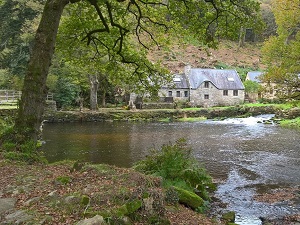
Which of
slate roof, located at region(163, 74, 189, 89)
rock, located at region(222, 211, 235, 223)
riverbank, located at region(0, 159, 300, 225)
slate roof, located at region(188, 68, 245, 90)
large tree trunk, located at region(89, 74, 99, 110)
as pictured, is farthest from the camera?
slate roof, located at region(188, 68, 245, 90)

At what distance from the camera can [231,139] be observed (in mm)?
25422

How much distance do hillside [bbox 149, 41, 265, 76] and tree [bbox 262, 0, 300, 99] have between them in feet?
159

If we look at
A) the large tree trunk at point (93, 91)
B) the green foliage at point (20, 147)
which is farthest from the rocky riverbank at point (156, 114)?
the green foliage at point (20, 147)

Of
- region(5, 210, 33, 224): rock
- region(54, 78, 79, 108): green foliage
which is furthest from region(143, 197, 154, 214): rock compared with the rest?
region(54, 78, 79, 108): green foliage

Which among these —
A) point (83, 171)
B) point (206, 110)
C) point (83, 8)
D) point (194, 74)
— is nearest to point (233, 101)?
point (194, 74)

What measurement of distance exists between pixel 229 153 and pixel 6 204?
1558cm

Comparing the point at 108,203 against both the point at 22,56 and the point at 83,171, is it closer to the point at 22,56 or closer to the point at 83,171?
the point at 83,171

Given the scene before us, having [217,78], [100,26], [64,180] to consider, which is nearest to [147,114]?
[217,78]

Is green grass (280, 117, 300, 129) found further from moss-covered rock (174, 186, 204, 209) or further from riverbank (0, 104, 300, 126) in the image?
moss-covered rock (174, 186, 204, 209)

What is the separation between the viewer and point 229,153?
775 inches

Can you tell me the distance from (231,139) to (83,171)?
63.3 ft

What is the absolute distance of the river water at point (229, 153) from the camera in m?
11.1

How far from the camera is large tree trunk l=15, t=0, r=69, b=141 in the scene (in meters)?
9.58

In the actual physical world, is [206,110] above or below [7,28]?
below
